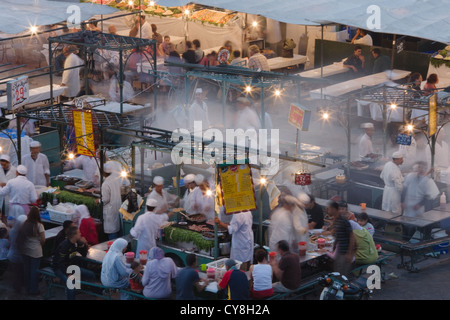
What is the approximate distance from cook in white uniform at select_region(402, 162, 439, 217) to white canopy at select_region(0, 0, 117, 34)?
9834mm

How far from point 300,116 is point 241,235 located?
2.98 m

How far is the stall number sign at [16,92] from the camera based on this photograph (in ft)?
54.2

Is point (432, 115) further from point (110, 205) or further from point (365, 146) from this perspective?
point (110, 205)

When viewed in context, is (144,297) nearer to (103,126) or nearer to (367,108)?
(103,126)

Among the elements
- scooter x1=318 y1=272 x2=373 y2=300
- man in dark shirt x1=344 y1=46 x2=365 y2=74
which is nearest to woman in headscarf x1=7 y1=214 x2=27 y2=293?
scooter x1=318 y1=272 x2=373 y2=300

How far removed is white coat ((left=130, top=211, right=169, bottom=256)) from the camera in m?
13.9

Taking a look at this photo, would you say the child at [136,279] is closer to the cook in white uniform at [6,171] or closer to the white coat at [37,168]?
the cook in white uniform at [6,171]

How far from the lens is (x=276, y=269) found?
12914 mm

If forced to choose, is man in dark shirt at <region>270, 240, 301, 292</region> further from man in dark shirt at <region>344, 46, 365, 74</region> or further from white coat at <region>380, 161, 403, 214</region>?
man in dark shirt at <region>344, 46, 365, 74</region>

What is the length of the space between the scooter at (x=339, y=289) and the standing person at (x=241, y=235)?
4.35ft

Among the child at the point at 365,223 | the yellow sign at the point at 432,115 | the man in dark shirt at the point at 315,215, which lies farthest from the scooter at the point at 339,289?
the yellow sign at the point at 432,115

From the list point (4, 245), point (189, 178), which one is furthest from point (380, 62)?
point (4, 245)

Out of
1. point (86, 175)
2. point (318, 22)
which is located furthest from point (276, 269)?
point (318, 22)

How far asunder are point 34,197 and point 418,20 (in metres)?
8.86
